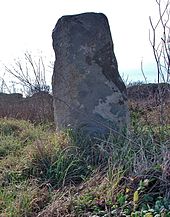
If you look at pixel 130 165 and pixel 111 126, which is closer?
pixel 130 165

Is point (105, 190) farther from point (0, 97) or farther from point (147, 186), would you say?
point (0, 97)

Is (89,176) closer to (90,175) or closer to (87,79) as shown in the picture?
(90,175)

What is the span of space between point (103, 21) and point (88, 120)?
4.50ft

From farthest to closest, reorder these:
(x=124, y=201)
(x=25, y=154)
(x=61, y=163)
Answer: (x=25, y=154), (x=61, y=163), (x=124, y=201)

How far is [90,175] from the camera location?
3977 millimetres

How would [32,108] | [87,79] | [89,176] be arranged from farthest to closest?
[32,108], [87,79], [89,176]

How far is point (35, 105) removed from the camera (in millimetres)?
8922

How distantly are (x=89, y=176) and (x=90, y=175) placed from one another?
0.02m

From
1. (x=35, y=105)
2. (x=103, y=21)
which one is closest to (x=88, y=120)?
(x=103, y=21)

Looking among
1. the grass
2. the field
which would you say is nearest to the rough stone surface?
the field

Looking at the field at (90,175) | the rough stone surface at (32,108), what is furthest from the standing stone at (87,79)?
the rough stone surface at (32,108)

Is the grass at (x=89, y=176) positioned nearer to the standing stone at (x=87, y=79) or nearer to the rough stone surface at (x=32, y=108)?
the standing stone at (x=87, y=79)

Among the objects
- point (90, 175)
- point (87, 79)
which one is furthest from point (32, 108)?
point (90, 175)

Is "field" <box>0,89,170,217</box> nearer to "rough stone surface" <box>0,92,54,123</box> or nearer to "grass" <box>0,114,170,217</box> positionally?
"grass" <box>0,114,170,217</box>
